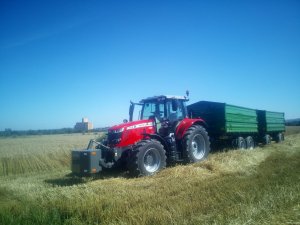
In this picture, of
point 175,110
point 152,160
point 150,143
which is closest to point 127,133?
point 150,143

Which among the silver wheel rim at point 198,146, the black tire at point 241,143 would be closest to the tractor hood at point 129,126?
the silver wheel rim at point 198,146

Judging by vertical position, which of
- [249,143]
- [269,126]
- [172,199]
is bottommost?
[172,199]

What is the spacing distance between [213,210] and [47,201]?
3.89 metres

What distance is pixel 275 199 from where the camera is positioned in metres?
5.91

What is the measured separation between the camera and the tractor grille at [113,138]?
1005 centimetres

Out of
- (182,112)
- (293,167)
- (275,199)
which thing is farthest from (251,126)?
(275,199)

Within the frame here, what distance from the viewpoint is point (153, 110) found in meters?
11.7

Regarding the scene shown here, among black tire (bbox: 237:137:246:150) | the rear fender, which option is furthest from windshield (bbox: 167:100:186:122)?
black tire (bbox: 237:137:246:150)

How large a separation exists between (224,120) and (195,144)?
2419mm

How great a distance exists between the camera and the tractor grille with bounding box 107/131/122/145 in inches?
396

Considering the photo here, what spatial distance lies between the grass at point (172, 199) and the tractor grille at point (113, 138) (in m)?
1.17

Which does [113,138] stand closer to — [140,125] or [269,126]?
[140,125]

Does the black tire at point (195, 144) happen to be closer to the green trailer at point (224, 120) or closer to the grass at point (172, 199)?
the grass at point (172, 199)

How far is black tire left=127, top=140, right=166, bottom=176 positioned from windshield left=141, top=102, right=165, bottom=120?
1650mm
